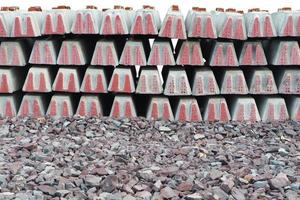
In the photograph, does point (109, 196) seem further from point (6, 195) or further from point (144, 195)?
point (6, 195)

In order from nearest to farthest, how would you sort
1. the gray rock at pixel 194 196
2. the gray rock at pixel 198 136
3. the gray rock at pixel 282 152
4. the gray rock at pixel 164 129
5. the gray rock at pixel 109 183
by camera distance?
the gray rock at pixel 194 196, the gray rock at pixel 109 183, the gray rock at pixel 282 152, the gray rock at pixel 198 136, the gray rock at pixel 164 129

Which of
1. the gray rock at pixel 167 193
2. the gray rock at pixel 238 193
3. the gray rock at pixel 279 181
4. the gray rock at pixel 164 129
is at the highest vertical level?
the gray rock at pixel 164 129

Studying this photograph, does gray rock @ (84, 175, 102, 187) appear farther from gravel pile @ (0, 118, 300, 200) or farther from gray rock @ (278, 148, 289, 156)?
gray rock @ (278, 148, 289, 156)

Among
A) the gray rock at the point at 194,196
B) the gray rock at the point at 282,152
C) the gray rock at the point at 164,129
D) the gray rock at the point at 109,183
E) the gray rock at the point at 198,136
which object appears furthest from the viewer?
the gray rock at the point at 164,129

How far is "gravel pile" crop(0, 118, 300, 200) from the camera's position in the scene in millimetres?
3344

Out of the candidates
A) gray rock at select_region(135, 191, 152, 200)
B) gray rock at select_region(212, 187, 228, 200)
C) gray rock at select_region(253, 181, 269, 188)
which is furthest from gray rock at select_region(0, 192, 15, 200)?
gray rock at select_region(253, 181, 269, 188)

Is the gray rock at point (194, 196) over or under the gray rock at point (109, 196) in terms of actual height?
under

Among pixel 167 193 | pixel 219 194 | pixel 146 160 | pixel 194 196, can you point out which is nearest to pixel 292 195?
pixel 219 194

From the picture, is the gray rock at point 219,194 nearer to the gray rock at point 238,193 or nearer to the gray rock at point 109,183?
the gray rock at point 238,193

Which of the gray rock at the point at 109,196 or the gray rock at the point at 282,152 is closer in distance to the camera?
the gray rock at the point at 109,196

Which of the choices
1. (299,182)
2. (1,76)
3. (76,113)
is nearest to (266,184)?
(299,182)

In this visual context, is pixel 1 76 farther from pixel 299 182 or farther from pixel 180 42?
pixel 299 182

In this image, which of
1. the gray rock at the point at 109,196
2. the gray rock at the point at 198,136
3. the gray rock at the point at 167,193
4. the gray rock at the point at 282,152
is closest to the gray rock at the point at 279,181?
the gray rock at the point at 167,193

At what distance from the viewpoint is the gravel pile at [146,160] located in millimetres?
3344
